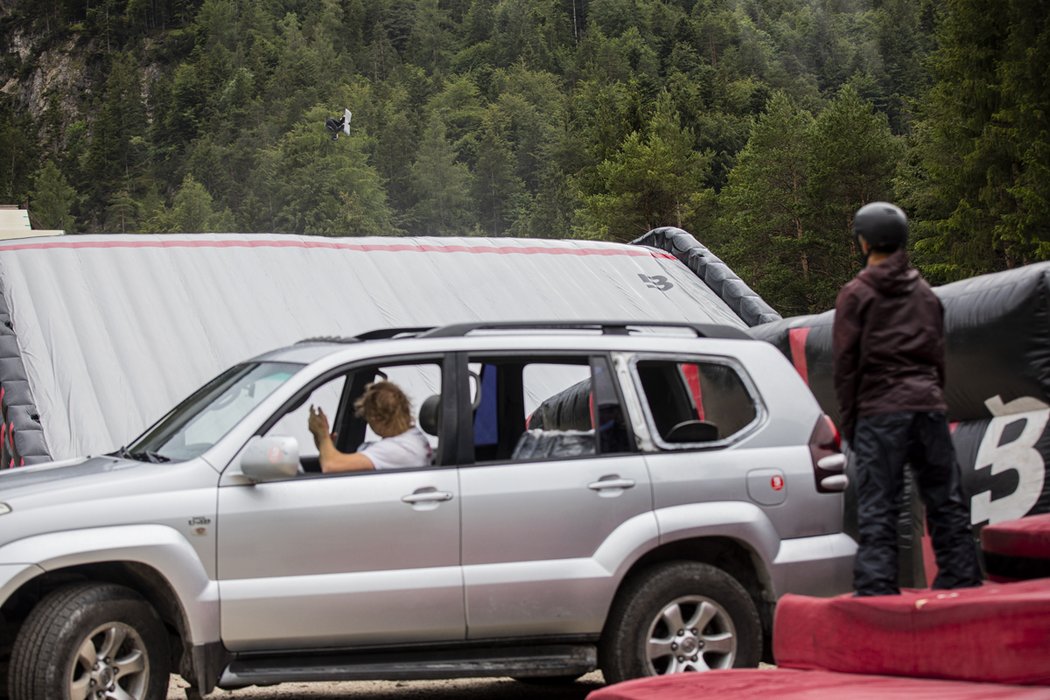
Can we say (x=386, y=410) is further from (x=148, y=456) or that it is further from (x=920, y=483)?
(x=920, y=483)

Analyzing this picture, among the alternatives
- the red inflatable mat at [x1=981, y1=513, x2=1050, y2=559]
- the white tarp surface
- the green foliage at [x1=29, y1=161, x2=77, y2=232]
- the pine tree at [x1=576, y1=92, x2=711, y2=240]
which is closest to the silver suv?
the red inflatable mat at [x1=981, y1=513, x2=1050, y2=559]

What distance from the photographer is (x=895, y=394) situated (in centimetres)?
545

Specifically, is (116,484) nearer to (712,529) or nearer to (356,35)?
(712,529)

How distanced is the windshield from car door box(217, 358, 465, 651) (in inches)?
13.5

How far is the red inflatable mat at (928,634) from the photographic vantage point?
4.15 m

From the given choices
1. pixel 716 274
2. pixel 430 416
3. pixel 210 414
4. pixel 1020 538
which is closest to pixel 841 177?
pixel 716 274

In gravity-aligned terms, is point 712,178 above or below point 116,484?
above

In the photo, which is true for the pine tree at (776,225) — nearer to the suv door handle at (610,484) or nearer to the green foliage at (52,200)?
the suv door handle at (610,484)

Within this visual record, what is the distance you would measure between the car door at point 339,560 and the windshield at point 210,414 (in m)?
0.34

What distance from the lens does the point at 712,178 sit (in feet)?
330

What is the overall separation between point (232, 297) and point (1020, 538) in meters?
13.5

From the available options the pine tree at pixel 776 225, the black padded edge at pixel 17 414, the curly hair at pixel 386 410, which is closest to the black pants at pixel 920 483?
the curly hair at pixel 386 410

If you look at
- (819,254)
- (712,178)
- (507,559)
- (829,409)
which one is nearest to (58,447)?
(829,409)

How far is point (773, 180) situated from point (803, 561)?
72609 mm
